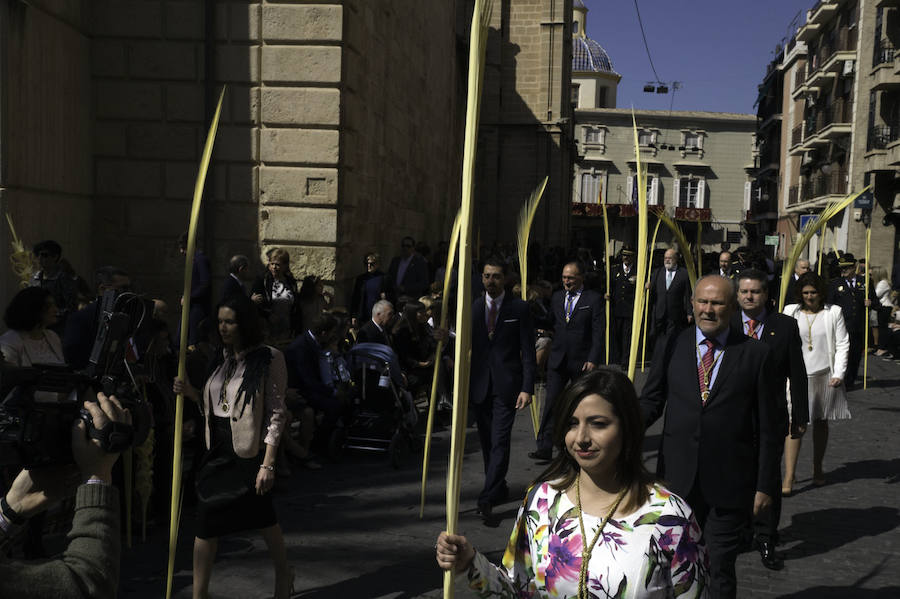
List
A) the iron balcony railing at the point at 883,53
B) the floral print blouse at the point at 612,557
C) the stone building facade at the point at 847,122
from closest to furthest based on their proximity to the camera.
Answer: the floral print blouse at the point at 612,557
the stone building facade at the point at 847,122
the iron balcony railing at the point at 883,53

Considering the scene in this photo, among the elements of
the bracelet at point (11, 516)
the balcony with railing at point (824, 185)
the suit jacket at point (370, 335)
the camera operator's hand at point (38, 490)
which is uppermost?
the balcony with railing at point (824, 185)

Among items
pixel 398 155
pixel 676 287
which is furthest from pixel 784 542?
pixel 398 155

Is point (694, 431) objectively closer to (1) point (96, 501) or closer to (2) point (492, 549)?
(2) point (492, 549)

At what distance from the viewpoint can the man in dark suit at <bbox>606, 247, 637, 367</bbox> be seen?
14000 mm

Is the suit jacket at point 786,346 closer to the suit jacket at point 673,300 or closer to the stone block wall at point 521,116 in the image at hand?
the suit jacket at point 673,300

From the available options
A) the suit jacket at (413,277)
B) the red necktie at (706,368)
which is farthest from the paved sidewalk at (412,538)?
the suit jacket at (413,277)

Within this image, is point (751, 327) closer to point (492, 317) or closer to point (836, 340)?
point (492, 317)

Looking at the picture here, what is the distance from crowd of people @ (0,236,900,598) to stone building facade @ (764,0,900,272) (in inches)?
741

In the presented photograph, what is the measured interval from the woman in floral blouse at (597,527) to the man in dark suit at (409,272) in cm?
995

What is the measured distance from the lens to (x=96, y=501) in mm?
2008

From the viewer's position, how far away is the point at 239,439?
453 cm

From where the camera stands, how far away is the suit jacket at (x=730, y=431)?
4.25 m

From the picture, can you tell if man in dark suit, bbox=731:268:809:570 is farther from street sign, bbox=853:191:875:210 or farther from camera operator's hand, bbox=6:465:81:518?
street sign, bbox=853:191:875:210

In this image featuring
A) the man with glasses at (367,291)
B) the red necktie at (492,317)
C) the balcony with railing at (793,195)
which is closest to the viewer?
the red necktie at (492,317)
